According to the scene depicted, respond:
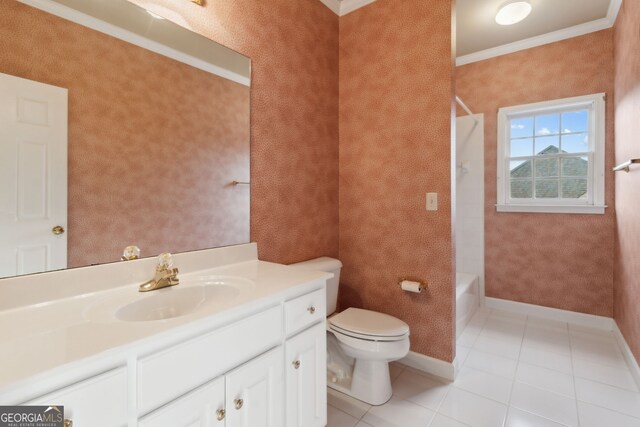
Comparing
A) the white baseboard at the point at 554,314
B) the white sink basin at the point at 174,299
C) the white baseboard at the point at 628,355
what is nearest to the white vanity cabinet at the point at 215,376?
the white sink basin at the point at 174,299

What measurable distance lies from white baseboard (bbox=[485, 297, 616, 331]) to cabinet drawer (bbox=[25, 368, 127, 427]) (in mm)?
3395

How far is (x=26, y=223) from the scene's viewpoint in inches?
38.1

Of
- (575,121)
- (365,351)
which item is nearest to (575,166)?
(575,121)

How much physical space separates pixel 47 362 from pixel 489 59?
395 cm

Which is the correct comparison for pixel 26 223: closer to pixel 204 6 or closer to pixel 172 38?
pixel 172 38

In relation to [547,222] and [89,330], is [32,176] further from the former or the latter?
[547,222]

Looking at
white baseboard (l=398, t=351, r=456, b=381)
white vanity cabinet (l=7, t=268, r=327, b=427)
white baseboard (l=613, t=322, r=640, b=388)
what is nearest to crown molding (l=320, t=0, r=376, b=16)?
white vanity cabinet (l=7, t=268, r=327, b=427)

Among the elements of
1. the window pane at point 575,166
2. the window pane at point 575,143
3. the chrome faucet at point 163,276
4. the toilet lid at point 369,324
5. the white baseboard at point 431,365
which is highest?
the window pane at point 575,143

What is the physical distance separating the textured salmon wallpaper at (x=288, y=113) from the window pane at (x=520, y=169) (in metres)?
2.03

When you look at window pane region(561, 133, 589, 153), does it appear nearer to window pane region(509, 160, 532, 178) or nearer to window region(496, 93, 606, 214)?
window region(496, 93, 606, 214)

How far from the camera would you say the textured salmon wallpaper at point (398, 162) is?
1.92 metres

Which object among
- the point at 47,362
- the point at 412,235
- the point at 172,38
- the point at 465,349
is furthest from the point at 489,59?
the point at 47,362

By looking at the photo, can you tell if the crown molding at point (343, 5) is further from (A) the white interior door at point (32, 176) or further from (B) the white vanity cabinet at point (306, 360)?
(B) the white vanity cabinet at point (306, 360)

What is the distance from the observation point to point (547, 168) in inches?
116
